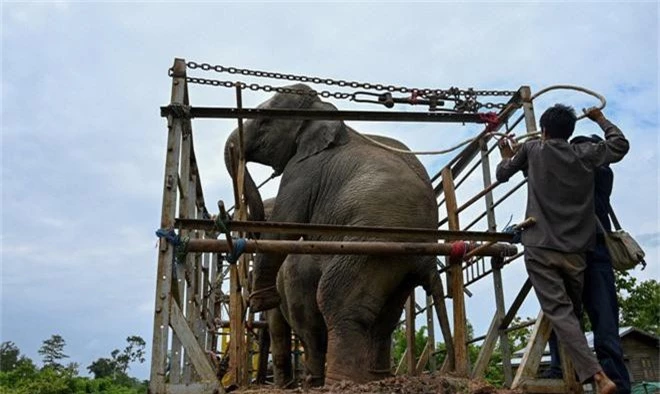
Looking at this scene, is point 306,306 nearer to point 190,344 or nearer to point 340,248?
point 340,248

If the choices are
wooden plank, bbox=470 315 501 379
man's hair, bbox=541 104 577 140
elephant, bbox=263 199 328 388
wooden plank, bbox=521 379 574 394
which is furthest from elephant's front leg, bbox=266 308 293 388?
man's hair, bbox=541 104 577 140

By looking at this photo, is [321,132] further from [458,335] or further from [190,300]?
[458,335]

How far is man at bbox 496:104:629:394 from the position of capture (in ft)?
12.4

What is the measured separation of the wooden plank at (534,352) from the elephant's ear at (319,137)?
274cm

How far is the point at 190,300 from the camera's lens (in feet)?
20.5

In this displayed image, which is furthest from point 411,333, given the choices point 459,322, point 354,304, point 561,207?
point 561,207

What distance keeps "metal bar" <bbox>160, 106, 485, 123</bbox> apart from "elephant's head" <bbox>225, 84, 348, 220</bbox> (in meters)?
1.62

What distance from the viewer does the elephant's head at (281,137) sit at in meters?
6.45

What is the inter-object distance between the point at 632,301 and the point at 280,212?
2660cm

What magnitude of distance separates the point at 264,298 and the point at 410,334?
169cm

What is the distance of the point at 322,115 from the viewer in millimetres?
4633

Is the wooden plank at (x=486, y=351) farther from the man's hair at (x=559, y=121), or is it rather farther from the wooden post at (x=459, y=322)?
the man's hair at (x=559, y=121)

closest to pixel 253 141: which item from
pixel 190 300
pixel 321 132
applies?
pixel 321 132

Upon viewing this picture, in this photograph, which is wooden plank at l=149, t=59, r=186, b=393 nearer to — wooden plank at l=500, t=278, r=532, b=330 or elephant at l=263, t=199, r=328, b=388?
elephant at l=263, t=199, r=328, b=388
